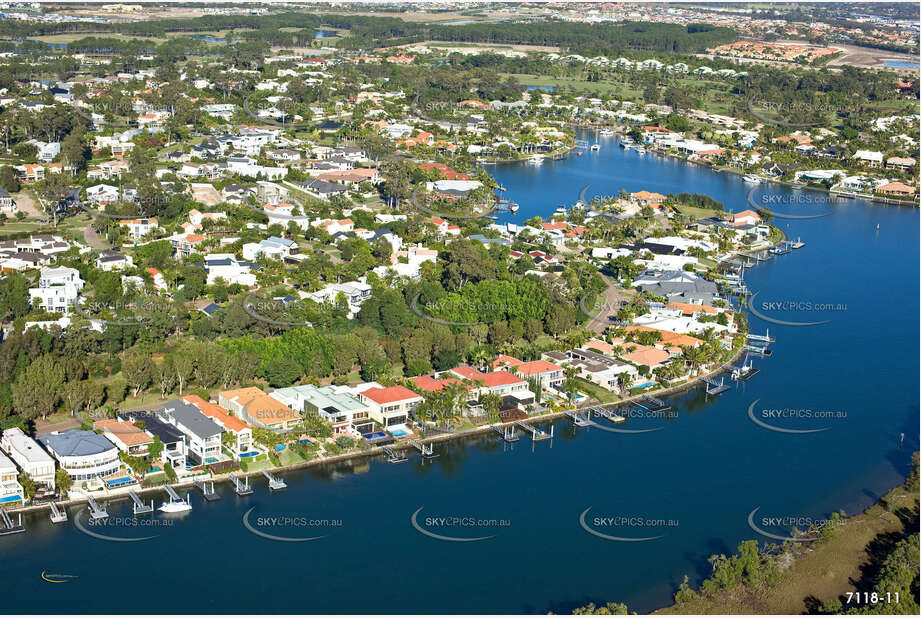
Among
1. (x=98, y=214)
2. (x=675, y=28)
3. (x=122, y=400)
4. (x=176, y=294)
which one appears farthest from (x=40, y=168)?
(x=675, y=28)

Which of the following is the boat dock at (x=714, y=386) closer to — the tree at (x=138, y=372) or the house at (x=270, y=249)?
the tree at (x=138, y=372)

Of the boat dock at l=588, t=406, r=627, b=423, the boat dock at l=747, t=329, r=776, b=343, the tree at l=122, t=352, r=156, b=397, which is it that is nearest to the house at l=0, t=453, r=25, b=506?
the tree at l=122, t=352, r=156, b=397

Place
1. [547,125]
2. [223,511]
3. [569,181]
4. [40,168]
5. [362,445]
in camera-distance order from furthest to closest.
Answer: [547,125] → [569,181] → [40,168] → [362,445] → [223,511]

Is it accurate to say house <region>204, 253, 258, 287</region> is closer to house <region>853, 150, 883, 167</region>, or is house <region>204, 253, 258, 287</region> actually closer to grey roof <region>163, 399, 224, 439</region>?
grey roof <region>163, 399, 224, 439</region>

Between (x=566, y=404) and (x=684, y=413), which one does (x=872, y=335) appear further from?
(x=566, y=404)
